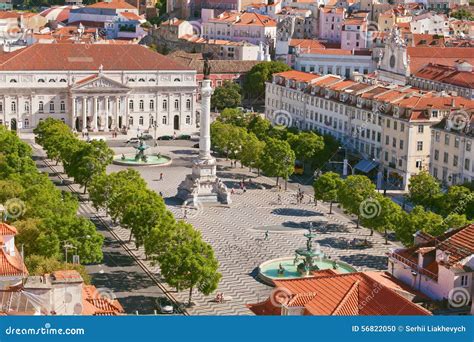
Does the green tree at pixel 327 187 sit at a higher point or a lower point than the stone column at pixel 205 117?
lower

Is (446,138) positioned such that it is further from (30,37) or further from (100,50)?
(30,37)

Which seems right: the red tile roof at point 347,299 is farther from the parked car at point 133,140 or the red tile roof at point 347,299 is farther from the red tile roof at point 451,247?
the parked car at point 133,140

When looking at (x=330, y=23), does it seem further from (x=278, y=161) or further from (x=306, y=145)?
(x=278, y=161)

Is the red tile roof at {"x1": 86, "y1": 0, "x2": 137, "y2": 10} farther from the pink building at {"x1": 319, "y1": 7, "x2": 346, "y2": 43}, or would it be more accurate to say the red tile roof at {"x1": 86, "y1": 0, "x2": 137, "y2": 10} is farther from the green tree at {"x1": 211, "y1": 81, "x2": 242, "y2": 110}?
the green tree at {"x1": 211, "y1": 81, "x2": 242, "y2": 110}

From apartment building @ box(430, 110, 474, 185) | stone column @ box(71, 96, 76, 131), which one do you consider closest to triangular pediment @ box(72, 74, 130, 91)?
stone column @ box(71, 96, 76, 131)

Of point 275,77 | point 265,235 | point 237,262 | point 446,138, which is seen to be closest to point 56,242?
point 237,262

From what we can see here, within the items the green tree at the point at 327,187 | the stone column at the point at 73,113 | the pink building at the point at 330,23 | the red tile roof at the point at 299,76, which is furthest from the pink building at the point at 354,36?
the green tree at the point at 327,187

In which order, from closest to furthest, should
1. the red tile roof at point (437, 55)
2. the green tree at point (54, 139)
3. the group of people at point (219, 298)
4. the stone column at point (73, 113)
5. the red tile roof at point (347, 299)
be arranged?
the red tile roof at point (347, 299), the group of people at point (219, 298), the green tree at point (54, 139), the stone column at point (73, 113), the red tile roof at point (437, 55)
